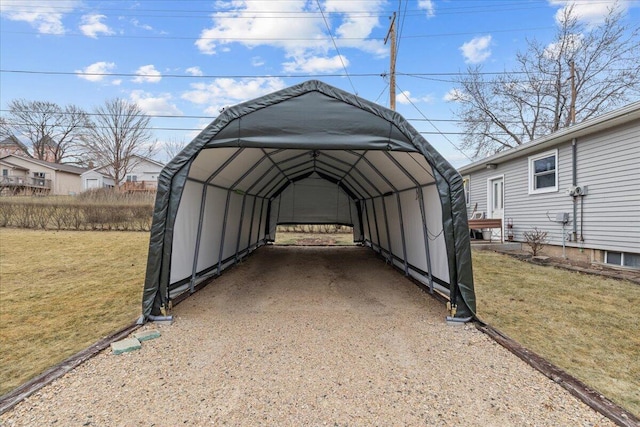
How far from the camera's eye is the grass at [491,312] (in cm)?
301

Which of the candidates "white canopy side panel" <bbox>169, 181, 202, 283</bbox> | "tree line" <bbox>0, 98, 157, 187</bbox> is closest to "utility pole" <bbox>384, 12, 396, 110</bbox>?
"white canopy side panel" <bbox>169, 181, 202, 283</bbox>

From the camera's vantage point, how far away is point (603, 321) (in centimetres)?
404

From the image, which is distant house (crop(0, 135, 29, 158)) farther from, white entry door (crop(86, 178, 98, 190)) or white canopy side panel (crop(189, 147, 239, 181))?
white canopy side panel (crop(189, 147, 239, 181))

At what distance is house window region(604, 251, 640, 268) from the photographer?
6640mm

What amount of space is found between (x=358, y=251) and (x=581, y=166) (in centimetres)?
610

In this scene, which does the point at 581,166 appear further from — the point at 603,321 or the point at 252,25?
the point at 252,25

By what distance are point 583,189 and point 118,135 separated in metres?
28.7

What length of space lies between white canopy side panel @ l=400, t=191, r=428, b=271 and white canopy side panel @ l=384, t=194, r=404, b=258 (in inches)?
20.0

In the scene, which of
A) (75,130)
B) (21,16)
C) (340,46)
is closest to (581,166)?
(340,46)

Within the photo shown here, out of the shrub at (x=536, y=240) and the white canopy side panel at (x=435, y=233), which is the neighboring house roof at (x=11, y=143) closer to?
the white canopy side panel at (x=435, y=233)

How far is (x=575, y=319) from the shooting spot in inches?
162

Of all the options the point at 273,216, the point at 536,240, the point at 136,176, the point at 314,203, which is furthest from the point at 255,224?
the point at 136,176

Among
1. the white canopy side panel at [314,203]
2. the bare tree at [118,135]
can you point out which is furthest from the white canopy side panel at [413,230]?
the bare tree at [118,135]

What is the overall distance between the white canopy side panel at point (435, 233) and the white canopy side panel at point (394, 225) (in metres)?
1.71
